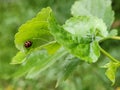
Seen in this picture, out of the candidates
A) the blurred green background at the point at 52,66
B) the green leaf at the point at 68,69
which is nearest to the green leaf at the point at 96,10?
the green leaf at the point at 68,69

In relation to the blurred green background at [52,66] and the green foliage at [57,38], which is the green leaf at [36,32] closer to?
the green foliage at [57,38]

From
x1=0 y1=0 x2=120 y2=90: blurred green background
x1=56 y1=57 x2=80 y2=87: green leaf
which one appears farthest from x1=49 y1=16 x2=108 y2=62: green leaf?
x1=0 y1=0 x2=120 y2=90: blurred green background

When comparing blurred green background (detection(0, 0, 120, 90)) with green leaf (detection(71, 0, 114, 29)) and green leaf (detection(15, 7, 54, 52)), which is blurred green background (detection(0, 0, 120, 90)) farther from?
green leaf (detection(15, 7, 54, 52))

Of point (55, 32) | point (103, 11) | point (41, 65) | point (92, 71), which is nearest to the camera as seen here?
point (55, 32)

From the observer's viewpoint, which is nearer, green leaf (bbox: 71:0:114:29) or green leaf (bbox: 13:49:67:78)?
green leaf (bbox: 13:49:67:78)

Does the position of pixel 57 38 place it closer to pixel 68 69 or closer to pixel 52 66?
pixel 68 69

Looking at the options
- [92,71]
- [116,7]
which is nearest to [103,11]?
[92,71]

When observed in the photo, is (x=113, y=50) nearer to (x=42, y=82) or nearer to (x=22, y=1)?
(x=42, y=82)
